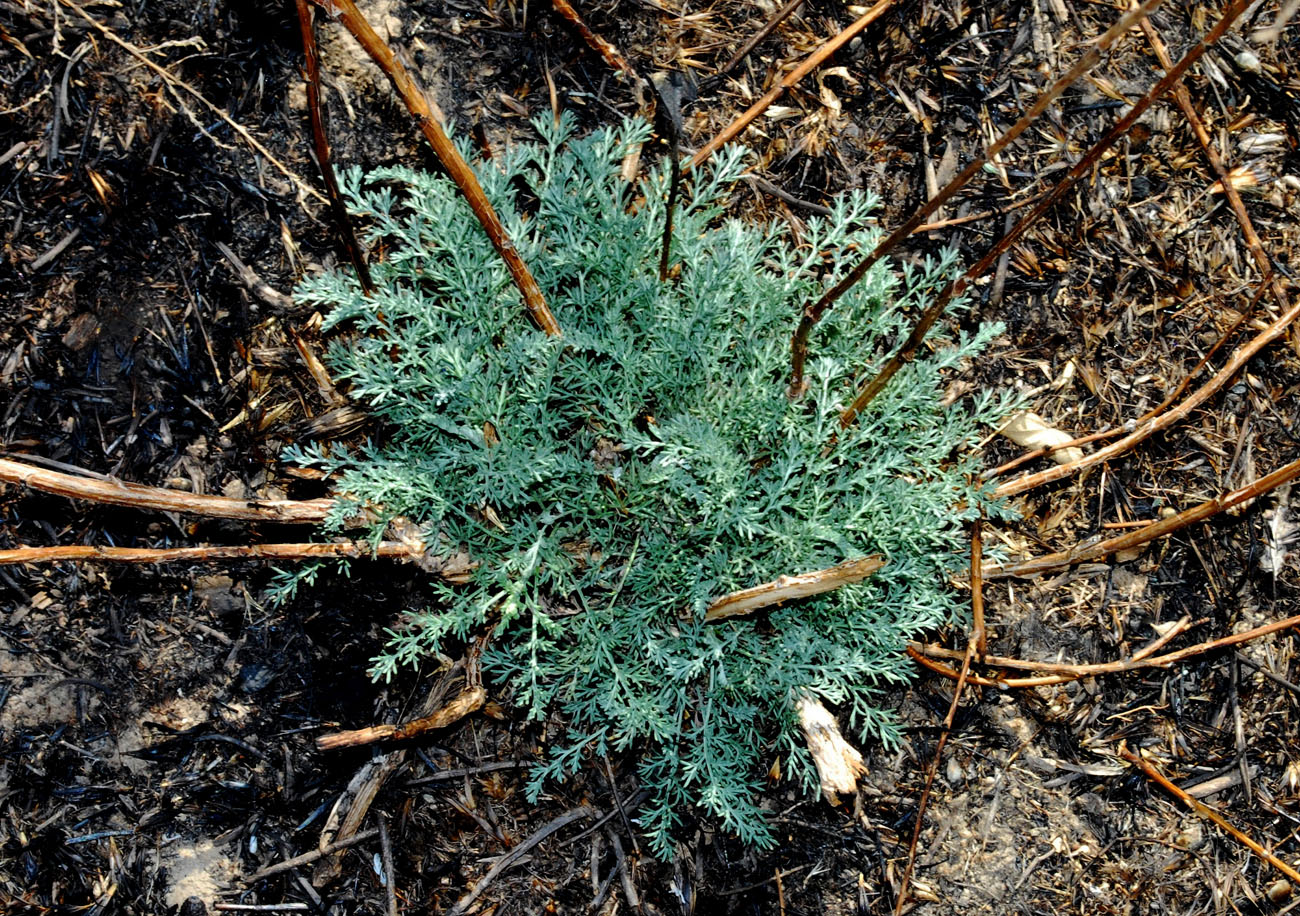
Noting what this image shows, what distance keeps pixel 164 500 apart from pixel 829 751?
6.81 feet

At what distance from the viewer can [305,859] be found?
2924mm

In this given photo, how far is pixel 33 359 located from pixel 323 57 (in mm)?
1416

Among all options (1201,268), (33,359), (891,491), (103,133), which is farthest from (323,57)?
(1201,268)

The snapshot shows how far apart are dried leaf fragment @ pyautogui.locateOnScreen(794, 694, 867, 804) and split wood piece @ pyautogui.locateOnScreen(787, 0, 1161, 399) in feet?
3.20

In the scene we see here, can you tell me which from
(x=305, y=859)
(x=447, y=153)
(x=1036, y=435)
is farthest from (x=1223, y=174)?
(x=305, y=859)

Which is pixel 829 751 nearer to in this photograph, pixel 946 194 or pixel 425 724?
pixel 425 724

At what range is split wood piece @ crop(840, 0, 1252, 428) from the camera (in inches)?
67.5

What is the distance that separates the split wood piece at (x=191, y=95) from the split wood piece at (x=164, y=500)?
1.07 metres

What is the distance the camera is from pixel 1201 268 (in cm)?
328

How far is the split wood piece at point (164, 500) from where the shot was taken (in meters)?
2.53

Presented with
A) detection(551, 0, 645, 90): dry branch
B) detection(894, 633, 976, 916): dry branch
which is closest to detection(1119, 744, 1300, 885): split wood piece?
detection(894, 633, 976, 916): dry branch

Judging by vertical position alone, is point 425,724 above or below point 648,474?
below

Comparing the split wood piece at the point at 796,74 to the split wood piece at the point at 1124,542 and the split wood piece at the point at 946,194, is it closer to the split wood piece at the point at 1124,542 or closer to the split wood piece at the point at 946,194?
the split wood piece at the point at 946,194

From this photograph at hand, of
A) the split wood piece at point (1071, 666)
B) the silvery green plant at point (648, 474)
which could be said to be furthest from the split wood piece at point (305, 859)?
the split wood piece at point (1071, 666)
